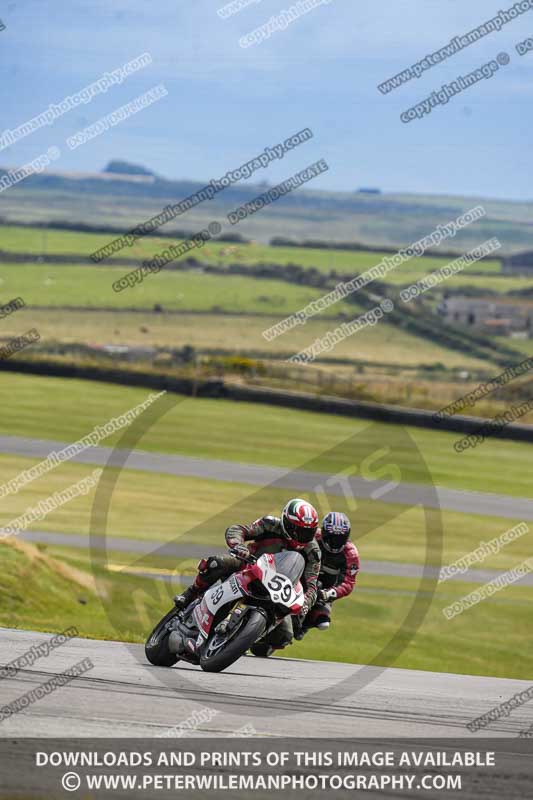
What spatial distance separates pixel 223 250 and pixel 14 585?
159916 mm

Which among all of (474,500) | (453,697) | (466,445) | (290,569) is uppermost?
(290,569)

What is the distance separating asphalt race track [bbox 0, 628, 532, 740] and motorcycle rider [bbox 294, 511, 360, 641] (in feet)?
1.84

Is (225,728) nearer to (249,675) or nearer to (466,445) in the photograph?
(249,675)

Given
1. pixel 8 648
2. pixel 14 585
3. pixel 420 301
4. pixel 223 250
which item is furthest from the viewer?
pixel 223 250

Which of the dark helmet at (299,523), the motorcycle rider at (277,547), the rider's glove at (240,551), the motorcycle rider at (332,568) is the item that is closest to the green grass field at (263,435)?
the motorcycle rider at (332,568)

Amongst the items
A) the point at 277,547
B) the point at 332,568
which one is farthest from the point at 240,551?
the point at 332,568

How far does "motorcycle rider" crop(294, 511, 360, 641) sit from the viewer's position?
11.9 meters

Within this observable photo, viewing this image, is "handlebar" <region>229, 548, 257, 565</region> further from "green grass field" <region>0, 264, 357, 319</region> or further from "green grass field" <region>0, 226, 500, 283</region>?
"green grass field" <region>0, 226, 500, 283</region>

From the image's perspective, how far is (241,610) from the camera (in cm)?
970

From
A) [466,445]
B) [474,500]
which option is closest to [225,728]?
[474,500]

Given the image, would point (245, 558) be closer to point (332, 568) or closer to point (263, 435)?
point (332, 568)

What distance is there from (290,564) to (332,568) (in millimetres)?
2750

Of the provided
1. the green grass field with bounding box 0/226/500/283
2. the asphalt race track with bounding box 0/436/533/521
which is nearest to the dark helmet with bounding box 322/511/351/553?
the asphalt race track with bounding box 0/436/533/521

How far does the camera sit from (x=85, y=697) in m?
8.47
